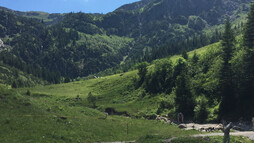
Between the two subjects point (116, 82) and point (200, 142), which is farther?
point (116, 82)

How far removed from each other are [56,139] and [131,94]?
2572 inches

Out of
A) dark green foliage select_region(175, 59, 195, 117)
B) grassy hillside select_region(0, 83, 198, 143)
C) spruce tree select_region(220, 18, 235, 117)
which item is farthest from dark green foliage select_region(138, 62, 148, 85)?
grassy hillside select_region(0, 83, 198, 143)

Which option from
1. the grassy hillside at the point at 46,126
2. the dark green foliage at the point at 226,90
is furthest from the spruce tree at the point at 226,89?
the grassy hillside at the point at 46,126

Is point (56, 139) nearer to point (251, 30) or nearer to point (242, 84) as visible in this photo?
point (242, 84)

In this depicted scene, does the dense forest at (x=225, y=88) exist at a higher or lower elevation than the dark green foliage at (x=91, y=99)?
higher

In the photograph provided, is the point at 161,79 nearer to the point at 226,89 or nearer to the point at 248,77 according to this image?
the point at 226,89

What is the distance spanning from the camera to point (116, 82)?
381ft

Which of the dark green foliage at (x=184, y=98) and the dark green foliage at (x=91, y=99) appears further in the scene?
the dark green foliage at (x=91, y=99)

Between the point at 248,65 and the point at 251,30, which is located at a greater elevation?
the point at 251,30

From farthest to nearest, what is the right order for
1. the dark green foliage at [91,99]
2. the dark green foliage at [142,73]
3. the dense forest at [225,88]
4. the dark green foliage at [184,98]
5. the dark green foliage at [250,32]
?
the dark green foliage at [142,73], the dark green foliage at [91,99], the dark green foliage at [184,98], the dark green foliage at [250,32], the dense forest at [225,88]

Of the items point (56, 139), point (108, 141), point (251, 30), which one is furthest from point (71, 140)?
point (251, 30)

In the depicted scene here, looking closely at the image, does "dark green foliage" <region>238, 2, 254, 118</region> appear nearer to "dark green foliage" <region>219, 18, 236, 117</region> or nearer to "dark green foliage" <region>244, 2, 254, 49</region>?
"dark green foliage" <region>244, 2, 254, 49</region>

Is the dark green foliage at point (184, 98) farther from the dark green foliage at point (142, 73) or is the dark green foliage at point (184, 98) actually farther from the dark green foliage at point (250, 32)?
the dark green foliage at point (142, 73)

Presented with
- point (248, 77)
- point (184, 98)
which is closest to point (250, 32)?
point (248, 77)
